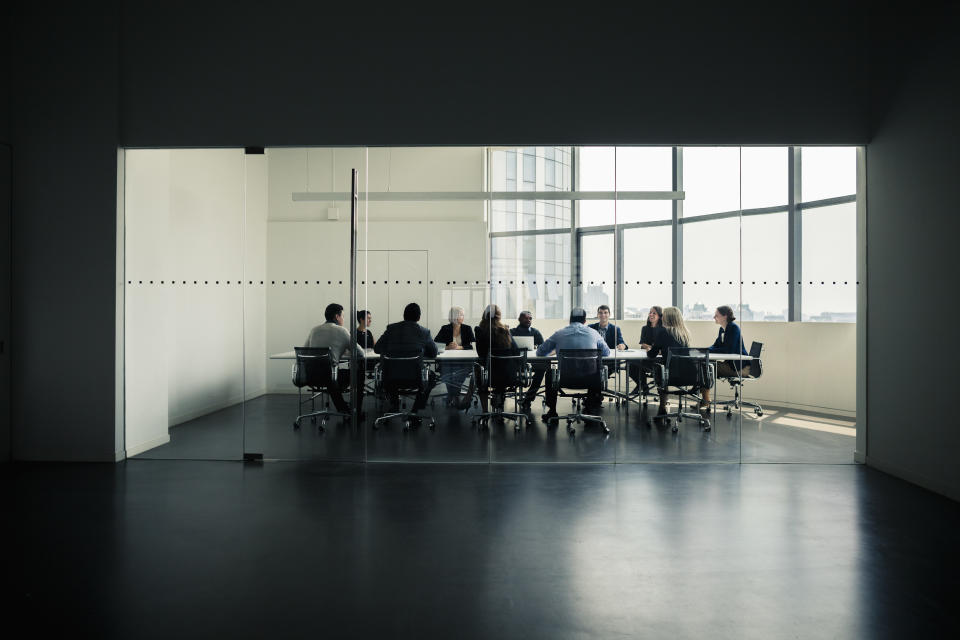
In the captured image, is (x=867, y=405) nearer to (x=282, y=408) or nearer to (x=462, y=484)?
(x=462, y=484)

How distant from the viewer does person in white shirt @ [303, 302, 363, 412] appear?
596cm

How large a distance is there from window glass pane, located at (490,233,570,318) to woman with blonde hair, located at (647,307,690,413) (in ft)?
3.24

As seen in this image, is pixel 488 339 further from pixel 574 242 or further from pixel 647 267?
pixel 647 267

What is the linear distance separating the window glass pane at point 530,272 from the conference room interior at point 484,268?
14 mm

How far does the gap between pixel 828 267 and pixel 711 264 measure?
1.09 meters

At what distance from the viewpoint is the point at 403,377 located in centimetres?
602

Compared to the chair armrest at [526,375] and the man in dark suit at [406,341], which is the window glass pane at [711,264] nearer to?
the chair armrest at [526,375]

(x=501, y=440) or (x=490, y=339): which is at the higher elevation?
(x=490, y=339)

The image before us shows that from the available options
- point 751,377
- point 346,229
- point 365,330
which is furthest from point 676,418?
point 346,229

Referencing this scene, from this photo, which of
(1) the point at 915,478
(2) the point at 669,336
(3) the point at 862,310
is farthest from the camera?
(2) the point at 669,336

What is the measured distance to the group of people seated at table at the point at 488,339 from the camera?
5.96 meters

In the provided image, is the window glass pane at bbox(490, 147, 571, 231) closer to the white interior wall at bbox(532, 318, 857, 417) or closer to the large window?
the large window

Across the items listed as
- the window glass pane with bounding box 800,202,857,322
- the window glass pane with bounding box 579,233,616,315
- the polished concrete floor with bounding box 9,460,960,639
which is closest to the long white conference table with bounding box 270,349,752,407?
the window glass pane with bounding box 579,233,616,315

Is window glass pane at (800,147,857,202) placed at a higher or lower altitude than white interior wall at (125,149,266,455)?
higher
